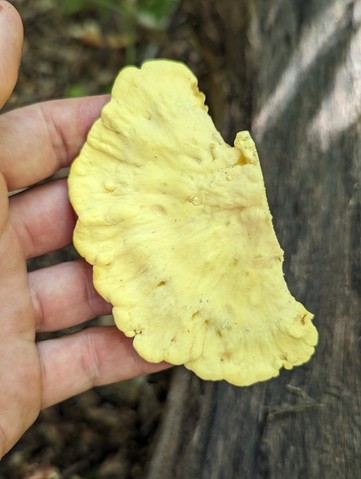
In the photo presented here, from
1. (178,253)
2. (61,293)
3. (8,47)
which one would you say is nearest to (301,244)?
(178,253)

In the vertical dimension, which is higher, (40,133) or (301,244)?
→ (40,133)

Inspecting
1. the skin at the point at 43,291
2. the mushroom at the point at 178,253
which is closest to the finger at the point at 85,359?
the skin at the point at 43,291

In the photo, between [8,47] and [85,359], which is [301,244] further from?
[8,47]

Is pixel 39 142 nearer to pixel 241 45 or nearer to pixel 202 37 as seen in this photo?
pixel 241 45

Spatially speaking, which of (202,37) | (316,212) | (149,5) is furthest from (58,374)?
(149,5)

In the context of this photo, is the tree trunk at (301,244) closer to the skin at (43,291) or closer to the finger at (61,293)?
the skin at (43,291)

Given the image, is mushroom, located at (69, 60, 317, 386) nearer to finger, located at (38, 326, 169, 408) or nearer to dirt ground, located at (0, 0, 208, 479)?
finger, located at (38, 326, 169, 408)
